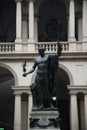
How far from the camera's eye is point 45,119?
15727mm

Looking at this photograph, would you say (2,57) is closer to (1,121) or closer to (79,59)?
(79,59)

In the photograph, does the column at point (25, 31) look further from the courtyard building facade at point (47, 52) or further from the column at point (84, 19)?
the column at point (84, 19)

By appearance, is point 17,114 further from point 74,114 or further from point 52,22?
point 52,22

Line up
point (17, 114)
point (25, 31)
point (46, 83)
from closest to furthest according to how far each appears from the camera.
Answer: point (46, 83) < point (17, 114) < point (25, 31)

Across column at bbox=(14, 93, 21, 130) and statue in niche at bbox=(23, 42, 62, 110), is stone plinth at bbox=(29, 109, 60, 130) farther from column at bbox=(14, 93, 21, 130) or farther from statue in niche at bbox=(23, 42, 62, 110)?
column at bbox=(14, 93, 21, 130)

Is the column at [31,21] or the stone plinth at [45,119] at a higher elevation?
the column at [31,21]

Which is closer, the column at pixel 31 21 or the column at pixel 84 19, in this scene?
the column at pixel 84 19

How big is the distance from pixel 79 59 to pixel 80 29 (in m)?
3.36

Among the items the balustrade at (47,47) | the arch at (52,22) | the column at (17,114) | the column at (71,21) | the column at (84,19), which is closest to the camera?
the column at (17,114)

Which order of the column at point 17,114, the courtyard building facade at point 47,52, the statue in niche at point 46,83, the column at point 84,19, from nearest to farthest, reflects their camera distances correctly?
the statue in niche at point 46,83, the column at point 17,114, the courtyard building facade at point 47,52, the column at point 84,19

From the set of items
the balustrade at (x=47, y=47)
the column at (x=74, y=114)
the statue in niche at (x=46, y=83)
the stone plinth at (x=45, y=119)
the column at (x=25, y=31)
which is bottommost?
the column at (x=74, y=114)

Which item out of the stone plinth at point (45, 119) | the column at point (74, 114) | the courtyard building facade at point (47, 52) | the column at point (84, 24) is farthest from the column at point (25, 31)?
the stone plinth at point (45, 119)

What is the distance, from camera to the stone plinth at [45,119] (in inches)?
619

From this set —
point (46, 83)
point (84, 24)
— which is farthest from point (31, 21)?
point (46, 83)
